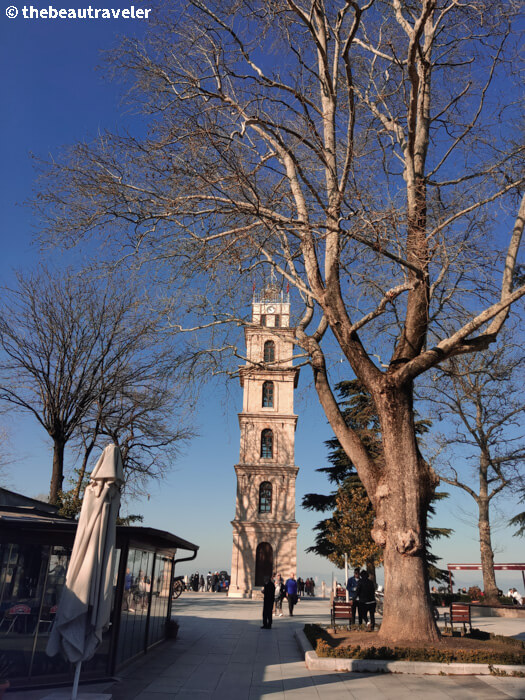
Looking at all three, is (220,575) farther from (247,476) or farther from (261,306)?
(261,306)

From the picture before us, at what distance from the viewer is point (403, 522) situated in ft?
34.6

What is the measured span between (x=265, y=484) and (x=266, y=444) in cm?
311

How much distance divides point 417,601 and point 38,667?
6.70 metres

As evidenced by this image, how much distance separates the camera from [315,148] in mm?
11805

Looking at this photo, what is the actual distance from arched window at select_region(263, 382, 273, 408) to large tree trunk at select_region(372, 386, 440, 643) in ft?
107

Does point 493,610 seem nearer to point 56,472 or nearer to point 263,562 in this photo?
point 263,562

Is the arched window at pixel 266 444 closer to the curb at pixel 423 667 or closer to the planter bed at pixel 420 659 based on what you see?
the planter bed at pixel 420 659

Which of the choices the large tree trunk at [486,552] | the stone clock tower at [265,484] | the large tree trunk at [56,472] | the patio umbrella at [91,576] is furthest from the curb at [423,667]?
the stone clock tower at [265,484]

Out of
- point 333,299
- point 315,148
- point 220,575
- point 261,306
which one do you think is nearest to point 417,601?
point 333,299

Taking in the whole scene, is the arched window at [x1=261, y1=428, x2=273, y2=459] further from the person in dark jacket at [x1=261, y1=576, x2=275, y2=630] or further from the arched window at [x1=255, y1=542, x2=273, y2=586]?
the person in dark jacket at [x1=261, y1=576, x2=275, y2=630]

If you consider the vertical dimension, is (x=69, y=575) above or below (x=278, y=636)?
above

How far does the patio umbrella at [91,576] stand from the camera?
22.8ft

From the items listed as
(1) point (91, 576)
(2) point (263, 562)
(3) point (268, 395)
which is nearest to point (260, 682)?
(1) point (91, 576)

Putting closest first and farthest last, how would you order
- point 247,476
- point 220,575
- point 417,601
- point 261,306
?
1. point 417,601
2. point 261,306
3. point 247,476
4. point 220,575
